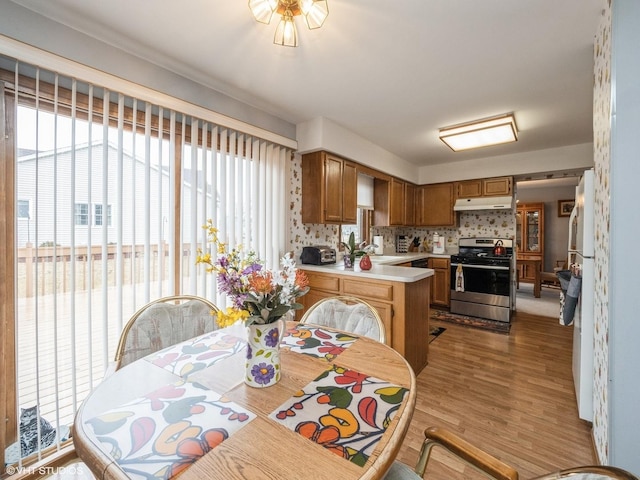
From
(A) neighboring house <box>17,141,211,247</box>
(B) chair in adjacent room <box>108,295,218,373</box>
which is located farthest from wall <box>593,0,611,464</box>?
(A) neighboring house <box>17,141,211,247</box>

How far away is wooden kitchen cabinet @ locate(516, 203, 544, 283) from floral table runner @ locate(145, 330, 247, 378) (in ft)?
24.2

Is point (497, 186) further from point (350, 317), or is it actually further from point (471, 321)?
point (350, 317)

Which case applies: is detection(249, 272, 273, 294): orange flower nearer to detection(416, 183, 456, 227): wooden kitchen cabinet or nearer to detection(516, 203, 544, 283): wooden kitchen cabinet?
detection(416, 183, 456, 227): wooden kitchen cabinet

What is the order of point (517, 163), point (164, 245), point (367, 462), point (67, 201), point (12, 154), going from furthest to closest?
1. point (517, 163)
2. point (164, 245)
3. point (67, 201)
4. point (12, 154)
5. point (367, 462)

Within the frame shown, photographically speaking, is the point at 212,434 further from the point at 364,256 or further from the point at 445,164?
the point at 445,164

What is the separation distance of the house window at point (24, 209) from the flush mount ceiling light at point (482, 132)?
3.47m

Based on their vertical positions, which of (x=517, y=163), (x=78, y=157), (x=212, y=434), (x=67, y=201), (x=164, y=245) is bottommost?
(x=212, y=434)

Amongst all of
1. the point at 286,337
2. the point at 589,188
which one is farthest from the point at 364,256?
the point at 589,188

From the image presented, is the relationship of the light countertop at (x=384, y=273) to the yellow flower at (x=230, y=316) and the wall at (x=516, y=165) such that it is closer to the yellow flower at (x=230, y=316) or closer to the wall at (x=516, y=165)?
the yellow flower at (x=230, y=316)

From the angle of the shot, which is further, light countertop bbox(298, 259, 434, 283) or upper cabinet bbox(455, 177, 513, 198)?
upper cabinet bbox(455, 177, 513, 198)

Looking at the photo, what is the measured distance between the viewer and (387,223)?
421cm

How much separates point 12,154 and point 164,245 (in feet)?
2.83

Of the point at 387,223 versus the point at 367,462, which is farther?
the point at 387,223

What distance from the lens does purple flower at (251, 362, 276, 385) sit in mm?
959
